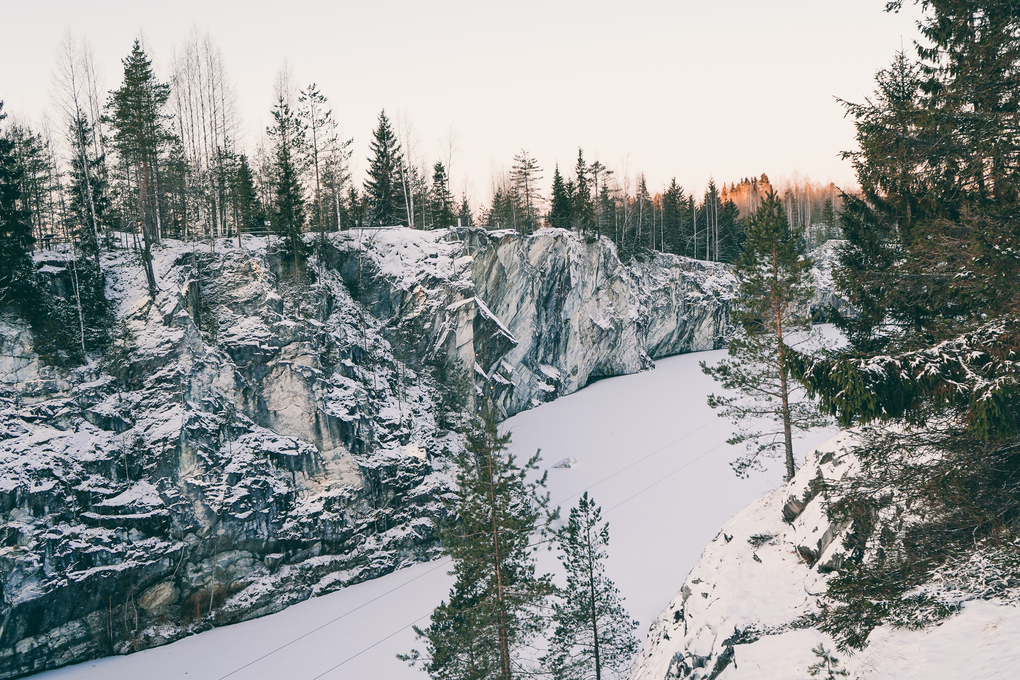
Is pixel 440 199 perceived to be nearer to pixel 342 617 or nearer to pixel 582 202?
pixel 582 202

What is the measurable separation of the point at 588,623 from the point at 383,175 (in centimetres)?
3088

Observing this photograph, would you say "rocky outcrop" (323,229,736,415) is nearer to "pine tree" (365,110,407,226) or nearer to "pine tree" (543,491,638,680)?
"pine tree" (365,110,407,226)

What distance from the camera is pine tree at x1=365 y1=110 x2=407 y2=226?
35438mm

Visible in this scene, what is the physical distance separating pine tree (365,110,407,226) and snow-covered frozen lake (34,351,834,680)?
17150 mm

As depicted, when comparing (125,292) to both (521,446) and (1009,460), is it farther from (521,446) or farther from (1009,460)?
(1009,460)

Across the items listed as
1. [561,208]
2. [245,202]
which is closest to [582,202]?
[561,208]

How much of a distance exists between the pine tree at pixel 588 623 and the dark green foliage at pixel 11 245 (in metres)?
22.4

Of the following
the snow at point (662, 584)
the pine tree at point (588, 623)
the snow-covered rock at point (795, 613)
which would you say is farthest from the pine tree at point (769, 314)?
the pine tree at point (588, 623)

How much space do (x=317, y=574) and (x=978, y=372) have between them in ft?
68.9

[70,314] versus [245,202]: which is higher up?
[245,202]

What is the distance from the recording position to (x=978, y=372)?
15.5 ft

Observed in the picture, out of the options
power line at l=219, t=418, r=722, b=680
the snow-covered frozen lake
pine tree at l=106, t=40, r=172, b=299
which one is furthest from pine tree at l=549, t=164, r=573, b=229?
pine tree at l=106, t=40, r=172, b=299

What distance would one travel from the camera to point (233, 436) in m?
20.8

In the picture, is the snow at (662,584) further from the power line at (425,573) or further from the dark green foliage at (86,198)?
the dark green foliage at (86,198)
